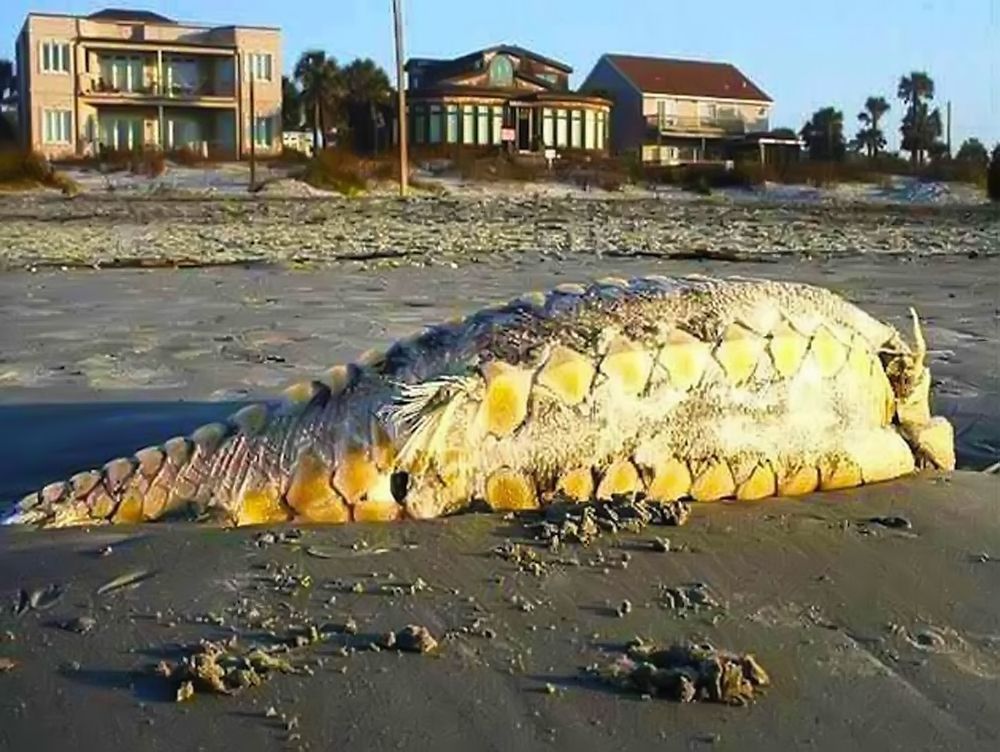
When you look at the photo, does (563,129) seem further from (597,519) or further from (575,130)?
(597,519)

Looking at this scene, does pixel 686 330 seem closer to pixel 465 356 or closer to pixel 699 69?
pixel 465 356

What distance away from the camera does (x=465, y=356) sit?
269cm

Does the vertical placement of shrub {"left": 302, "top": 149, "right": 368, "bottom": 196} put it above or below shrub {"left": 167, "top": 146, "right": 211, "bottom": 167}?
below

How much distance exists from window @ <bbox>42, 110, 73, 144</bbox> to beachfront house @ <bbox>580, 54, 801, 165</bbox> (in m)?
24.6

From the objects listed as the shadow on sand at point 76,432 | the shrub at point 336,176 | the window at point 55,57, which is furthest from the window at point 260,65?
the shadow on sand at point 76,432

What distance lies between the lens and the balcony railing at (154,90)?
51.3 meters

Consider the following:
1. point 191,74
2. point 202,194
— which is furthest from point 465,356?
point 191,74

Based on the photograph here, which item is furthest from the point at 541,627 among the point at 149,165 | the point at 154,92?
the point at 154,92

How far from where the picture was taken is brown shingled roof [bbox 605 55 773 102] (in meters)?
65.8

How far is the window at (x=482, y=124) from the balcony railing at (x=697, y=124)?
32.0 feet

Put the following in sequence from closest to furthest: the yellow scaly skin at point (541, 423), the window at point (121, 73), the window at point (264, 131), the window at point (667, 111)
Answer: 1. the yellow scaly skin at point (541, 423)
2. the window at point (121, 73)
3. the window at point (264, 131)
4. the window at point (667, 111)

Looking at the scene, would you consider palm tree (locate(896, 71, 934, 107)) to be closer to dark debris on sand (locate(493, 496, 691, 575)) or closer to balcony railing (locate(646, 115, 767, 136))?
balcony railing (locate(646, 115, 767, 136))

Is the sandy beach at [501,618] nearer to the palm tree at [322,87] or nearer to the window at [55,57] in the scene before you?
the window at [55,57]

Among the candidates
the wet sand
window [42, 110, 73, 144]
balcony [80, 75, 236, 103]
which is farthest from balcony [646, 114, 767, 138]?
the wet sand
